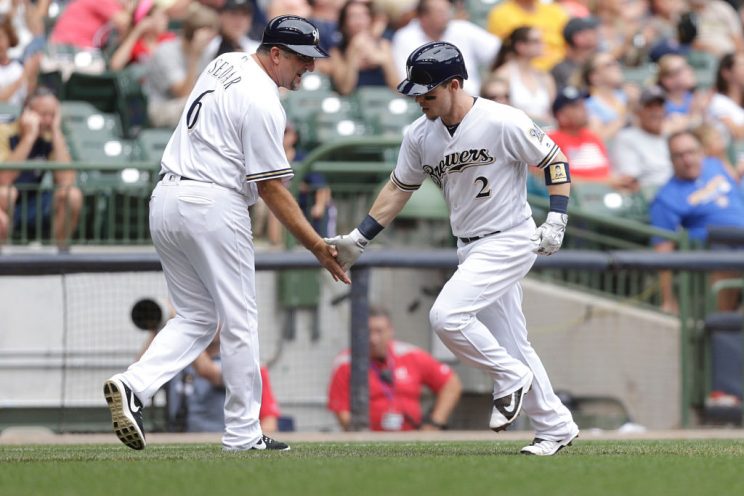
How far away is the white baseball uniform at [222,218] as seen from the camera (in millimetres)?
6527

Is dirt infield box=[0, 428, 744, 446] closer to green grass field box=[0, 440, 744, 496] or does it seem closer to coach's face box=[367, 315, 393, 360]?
coach's face box=[367, 315, 393, 360]

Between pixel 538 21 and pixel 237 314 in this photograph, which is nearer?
pixel 237 314

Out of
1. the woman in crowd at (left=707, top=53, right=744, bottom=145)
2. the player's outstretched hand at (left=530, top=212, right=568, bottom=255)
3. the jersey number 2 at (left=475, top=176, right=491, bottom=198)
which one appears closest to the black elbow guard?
the player's outstretched hand at (left=530, top=212, right=568, bottom=255)

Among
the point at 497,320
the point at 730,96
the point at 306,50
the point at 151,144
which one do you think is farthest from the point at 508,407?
the point at 730,96

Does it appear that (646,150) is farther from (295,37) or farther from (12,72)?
(295,37)

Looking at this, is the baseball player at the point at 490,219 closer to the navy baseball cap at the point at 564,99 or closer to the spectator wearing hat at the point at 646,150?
the navy baseball cap at the point at 564,99

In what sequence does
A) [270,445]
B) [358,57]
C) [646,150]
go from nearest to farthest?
[270,445] < [646,150] < [358,57]

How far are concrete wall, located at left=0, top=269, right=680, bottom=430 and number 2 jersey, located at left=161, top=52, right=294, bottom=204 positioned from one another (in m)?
3.12

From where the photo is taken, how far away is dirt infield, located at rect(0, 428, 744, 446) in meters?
8.40

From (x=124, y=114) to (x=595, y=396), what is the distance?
4820 mm

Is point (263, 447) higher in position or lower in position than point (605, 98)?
lower

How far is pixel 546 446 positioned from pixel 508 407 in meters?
0.35

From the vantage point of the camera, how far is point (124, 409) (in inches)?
251

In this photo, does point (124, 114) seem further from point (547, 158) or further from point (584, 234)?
point (547, 158)
